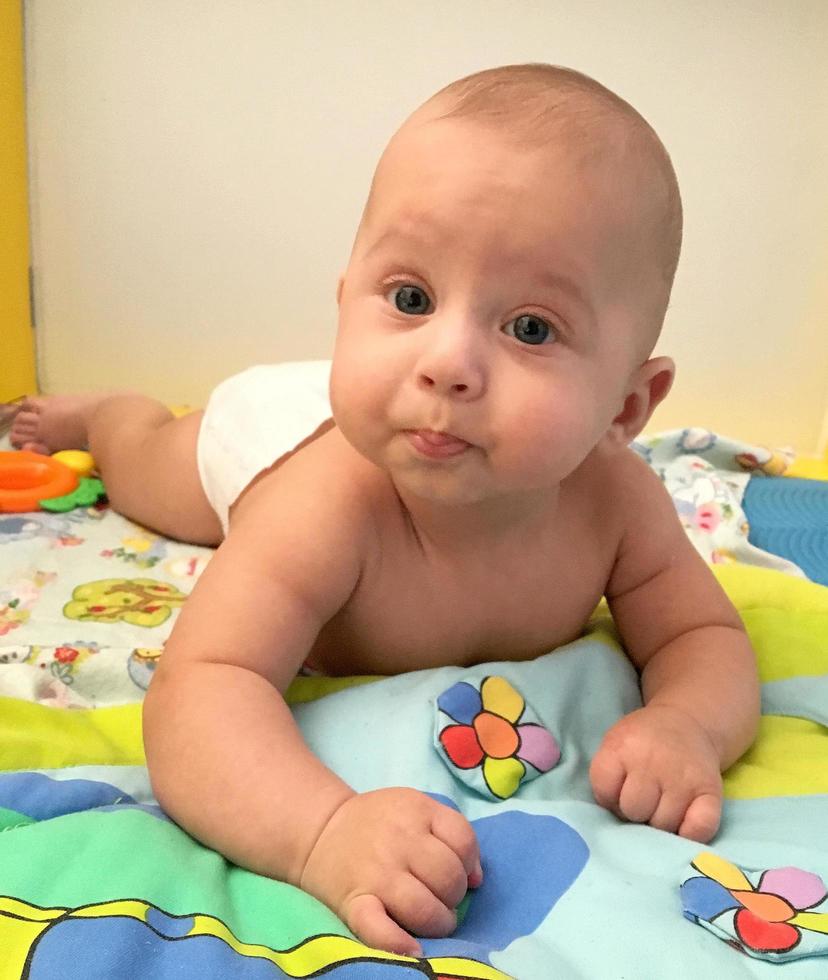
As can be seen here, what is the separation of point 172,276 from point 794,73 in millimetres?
1056

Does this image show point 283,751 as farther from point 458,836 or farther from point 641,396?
point 641,396

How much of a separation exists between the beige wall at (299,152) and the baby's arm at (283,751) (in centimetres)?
103

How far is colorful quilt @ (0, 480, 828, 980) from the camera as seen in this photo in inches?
16.2

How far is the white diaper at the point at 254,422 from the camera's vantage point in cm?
95

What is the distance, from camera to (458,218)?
54 cm

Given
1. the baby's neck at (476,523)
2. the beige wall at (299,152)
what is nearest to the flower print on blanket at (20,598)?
the baby's neck at (476,523)

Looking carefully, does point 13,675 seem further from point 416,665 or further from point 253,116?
point 253,116

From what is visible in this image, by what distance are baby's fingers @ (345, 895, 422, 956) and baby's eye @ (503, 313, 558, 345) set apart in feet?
1.00

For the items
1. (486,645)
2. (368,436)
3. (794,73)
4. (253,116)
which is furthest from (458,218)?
(794,73)

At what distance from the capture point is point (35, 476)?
3.79 feet

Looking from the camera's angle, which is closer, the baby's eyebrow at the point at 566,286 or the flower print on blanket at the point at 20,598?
the baby's eyebrow at the point at 566,286

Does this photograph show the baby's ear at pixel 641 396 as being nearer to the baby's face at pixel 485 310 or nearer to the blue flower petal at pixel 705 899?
the baby's face at pixel 485 310

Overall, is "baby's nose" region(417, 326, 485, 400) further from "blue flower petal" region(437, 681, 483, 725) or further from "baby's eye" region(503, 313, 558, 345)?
"blue flower petal" region(437, 681, 483, 725)

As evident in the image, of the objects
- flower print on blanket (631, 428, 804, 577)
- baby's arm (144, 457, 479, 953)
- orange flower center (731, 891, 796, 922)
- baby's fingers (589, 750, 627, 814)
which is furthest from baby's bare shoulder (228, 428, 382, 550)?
flower print on blanket (631, 428, 804, 577)
